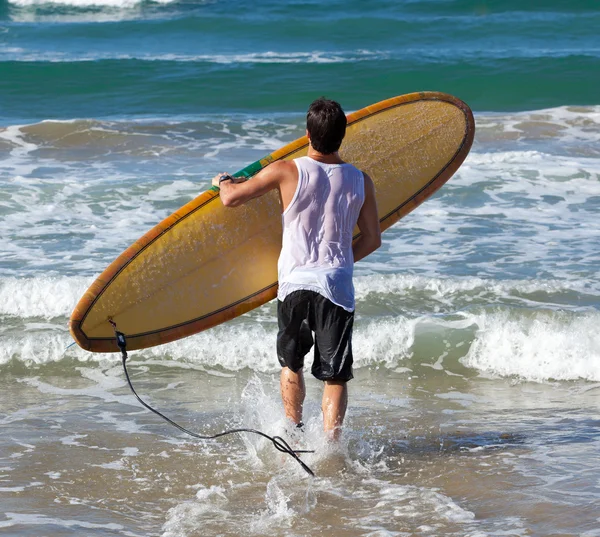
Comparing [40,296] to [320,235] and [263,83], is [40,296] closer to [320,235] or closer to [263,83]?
[320,235]

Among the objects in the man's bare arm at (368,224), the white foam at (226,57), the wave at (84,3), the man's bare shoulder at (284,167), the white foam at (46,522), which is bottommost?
the white foam at (46,522)

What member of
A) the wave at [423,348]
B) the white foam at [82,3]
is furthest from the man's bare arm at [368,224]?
the white foam at [82,3]

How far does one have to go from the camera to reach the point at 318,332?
3750 mm

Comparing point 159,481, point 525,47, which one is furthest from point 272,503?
point 525,47

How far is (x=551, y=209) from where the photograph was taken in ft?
29.3

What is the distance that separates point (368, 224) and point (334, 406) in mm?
782

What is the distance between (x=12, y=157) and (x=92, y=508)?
8506 millimetres

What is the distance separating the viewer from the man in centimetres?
357

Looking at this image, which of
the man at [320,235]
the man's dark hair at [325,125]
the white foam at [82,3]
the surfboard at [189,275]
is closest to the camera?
the man's dark hair at [325,125]

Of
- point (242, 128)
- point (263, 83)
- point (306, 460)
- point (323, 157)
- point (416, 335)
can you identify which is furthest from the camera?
point (263, 83)

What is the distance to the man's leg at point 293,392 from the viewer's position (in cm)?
391

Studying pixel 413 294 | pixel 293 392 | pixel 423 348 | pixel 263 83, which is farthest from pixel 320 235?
pixel 263 83

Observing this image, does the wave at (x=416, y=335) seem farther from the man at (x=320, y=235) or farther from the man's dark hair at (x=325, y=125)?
the man's dark hair at (x=325, y=125)

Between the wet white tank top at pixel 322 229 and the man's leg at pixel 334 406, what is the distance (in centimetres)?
37
